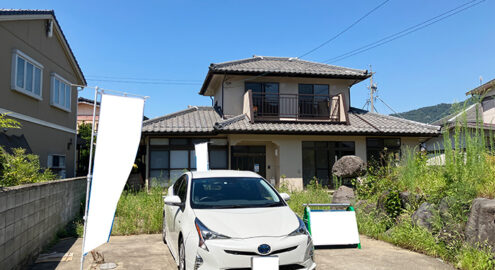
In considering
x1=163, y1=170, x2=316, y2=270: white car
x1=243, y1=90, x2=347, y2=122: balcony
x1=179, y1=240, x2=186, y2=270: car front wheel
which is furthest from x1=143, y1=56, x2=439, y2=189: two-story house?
x1=179, y1=240, x2=186, y2=270: car front wheel

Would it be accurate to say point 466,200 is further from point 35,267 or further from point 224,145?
point 224,145

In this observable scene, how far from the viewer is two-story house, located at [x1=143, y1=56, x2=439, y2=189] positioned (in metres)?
13.8

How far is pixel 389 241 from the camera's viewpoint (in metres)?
6.29

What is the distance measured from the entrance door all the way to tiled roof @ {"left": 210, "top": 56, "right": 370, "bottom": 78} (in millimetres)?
3417

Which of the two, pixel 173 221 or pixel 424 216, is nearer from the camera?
pixel 173 221

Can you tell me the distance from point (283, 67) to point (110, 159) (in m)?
12.5

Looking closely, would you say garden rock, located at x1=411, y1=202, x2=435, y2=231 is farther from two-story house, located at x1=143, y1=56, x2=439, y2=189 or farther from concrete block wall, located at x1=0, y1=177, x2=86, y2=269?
two-story house, located at x1=143, y1=56, x2=439, y2=189

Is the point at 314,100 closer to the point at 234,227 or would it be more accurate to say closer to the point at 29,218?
the point at 234,227

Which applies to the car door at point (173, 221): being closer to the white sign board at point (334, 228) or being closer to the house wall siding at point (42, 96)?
the white sign board at point (334, 228)

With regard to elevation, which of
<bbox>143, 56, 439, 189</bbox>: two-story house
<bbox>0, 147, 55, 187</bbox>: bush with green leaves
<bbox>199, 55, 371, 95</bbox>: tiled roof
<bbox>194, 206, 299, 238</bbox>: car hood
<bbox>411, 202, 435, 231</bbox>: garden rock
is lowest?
<bbox>411, 202, 435, 231</bbox>: garden rock

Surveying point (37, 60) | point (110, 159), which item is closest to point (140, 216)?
point (110, 159)

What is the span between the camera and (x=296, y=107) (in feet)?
49.7

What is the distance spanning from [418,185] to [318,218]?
2.20 metres

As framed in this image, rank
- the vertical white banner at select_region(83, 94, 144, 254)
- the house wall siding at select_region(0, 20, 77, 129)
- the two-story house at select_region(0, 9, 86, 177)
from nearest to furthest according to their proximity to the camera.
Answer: the vertical white banner at select_region(83, 94, 144, 254)
the house wall siding at select_region(0, 20, 77, 129)
the two-story house at select_region(0, 9, 86, 177)
